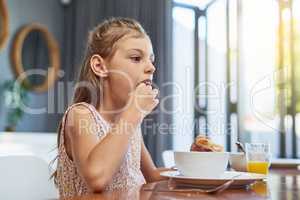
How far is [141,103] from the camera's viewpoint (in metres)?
1.04

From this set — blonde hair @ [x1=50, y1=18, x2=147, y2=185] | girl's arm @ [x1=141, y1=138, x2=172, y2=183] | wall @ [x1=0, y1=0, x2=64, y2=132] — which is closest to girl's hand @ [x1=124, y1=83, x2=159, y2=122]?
blonde hair @ [x1=50, y1=18, x2=147, y2=185]

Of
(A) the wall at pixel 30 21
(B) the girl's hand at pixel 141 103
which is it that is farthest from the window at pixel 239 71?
(B) the girl's hand at pixel 141 103

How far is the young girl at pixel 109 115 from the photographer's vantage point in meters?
0.92

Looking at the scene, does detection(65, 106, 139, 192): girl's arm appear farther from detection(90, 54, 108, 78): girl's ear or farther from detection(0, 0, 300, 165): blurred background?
detection(0, 0, 300, 165): blurred background

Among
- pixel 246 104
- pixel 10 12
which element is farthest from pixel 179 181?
pixel 10 12

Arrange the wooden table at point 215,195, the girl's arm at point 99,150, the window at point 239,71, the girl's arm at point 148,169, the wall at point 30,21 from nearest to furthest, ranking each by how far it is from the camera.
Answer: the wooden table at point 215,195 < the girl's arm at point 99,150 < the girl's arm at point 148,169 < the window at point 239,71 < the wall at point 30,21

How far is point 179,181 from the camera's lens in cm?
95

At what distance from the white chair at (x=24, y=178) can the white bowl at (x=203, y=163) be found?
Result: 16.8 inches

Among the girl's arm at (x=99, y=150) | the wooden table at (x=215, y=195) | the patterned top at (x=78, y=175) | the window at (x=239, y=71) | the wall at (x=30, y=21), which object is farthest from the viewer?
the wall at (x=30, y=21)

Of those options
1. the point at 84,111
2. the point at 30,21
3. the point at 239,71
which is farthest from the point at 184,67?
the point at 84,111

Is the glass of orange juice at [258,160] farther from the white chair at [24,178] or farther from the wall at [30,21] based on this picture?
the wall at [30,21]

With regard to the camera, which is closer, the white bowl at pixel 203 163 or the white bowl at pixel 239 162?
the white bowl at pixel 203 163

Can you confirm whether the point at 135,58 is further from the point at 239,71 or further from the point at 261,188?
the point at 239,71

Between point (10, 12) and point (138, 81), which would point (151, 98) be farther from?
point (10, 12)
